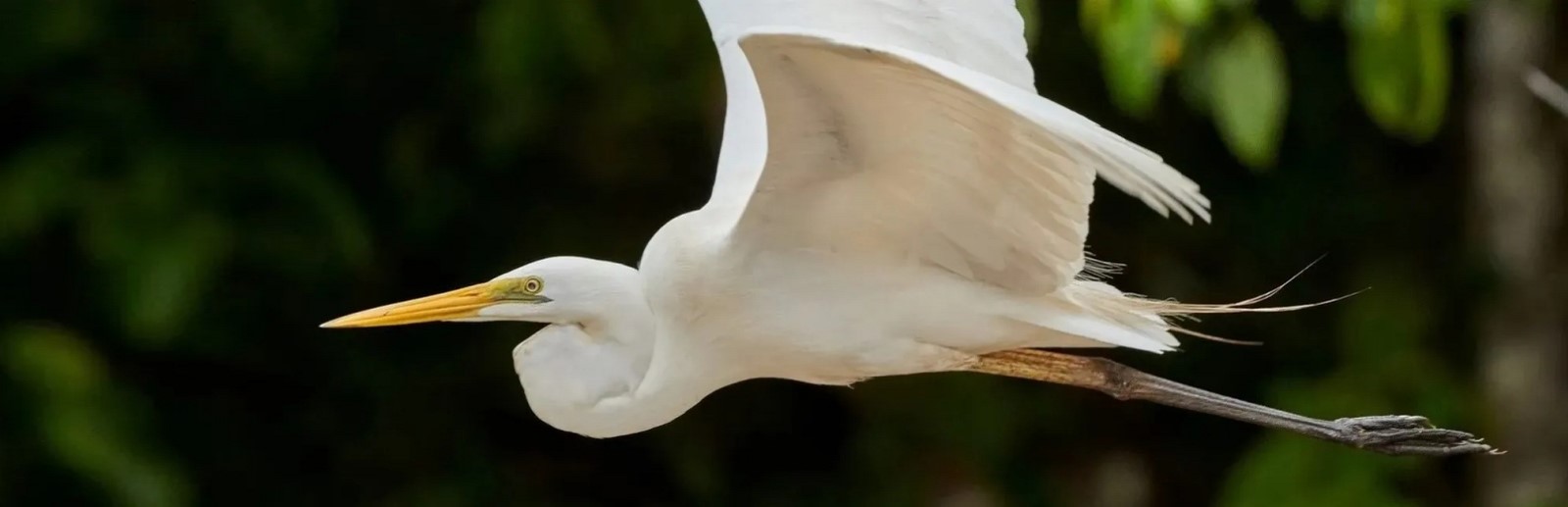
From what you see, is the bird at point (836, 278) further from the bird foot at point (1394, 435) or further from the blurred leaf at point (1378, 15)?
the blurred leaf at point (1378, 15)

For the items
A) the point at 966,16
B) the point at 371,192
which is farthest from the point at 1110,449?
the point at 966,16

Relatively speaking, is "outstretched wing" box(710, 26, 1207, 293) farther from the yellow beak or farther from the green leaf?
the green leaf

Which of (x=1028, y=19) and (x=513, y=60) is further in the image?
(x=513, y=60)

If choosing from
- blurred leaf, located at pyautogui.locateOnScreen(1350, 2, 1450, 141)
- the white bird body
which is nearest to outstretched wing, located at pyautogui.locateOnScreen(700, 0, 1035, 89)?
the white bird body

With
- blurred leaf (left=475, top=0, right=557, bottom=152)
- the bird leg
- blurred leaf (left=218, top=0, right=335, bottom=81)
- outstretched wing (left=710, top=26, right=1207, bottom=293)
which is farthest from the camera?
blurred leaf (left=218, top=0, right=335, bottom=81)

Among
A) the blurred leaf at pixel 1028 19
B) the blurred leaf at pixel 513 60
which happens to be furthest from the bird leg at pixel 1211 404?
the blurred leaf at pixel 513 60

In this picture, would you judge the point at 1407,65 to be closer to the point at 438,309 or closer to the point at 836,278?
the point at 836,278

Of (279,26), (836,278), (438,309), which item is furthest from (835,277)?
(279,26)
